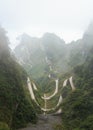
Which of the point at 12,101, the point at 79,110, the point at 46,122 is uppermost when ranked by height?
the point at 12,101

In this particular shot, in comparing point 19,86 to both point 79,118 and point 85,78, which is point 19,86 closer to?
point 79,118

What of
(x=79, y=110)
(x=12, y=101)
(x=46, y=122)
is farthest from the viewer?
(x=79, y=110)

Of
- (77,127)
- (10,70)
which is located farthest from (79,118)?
(10,70)

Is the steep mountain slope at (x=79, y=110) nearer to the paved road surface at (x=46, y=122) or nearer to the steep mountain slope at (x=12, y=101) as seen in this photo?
the paved road surface at (x=46, y=122)

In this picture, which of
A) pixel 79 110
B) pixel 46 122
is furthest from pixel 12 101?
pixel 79 110

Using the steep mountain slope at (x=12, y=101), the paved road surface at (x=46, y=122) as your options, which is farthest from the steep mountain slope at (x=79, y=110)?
the steep mountain slope at (x=12, y=101)

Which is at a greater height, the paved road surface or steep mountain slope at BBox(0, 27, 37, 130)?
steep mountain slope at BBox(0, 27, 37, 130)

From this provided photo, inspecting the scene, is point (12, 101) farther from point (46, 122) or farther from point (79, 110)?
point (79, 110)

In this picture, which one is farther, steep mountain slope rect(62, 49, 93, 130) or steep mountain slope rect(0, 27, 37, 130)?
steep mountain slope rect(62, 49, 93, 130)

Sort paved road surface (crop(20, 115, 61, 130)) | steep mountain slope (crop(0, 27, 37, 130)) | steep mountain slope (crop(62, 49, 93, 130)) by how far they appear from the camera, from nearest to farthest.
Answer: paved road surface (crop(20, 115, 61, 130)) → steep mountain slope (crop(0, 27, 37, 130)) → steep mountain slope (crop(62, 49, 93, 130))

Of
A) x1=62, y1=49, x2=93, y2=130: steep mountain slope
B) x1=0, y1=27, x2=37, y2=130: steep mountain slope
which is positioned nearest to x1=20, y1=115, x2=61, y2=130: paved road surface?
x1=62, y1=49, x2=93, y2=130: steep mountain slope

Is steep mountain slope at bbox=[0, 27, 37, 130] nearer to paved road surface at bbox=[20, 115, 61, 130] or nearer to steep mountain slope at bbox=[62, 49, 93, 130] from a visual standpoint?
paved road surface at bbox=[20, 115, 61, 130]

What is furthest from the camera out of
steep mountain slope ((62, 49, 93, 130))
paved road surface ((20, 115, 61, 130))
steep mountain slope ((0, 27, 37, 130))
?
steep mountain slope ((62, 49, 93, 130))
